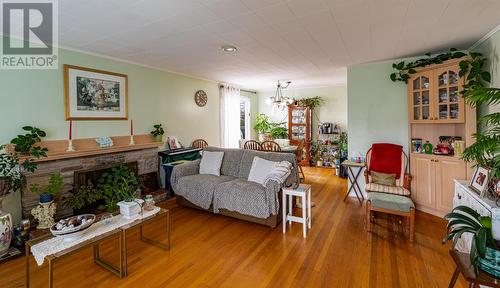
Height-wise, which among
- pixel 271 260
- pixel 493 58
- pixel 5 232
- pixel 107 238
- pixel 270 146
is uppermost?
pixel 493 58

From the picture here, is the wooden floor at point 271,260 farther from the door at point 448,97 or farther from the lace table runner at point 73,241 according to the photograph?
the door at point 448,97

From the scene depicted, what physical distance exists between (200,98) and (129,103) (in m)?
1.72

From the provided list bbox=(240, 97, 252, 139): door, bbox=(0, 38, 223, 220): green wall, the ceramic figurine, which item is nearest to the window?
bbox=(240, 97, 252, 139): door

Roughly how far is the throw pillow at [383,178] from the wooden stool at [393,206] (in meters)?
0.53

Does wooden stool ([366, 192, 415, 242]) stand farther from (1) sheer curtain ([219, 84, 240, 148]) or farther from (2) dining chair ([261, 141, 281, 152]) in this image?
(1) sheer curtain ([219, 84, 240, 148])

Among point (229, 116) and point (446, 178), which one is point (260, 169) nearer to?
point (446, 178)

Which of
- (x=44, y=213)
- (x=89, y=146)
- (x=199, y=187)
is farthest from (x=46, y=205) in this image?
(x=199, y=187)

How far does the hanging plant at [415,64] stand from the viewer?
3111 millimetres

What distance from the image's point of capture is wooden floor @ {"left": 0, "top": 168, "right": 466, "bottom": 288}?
6.61ft

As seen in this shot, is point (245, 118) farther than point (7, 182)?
Yes

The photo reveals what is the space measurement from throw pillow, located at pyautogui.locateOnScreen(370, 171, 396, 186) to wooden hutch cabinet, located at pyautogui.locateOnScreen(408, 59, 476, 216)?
1.21 ft

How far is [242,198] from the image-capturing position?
2998mm

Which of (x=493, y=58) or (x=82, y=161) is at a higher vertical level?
(x=493, y=58)

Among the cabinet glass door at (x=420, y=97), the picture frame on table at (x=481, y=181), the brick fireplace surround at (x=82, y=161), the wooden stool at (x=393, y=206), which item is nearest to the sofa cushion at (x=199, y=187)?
the brick fireplace surround at (x=82, y=161)
